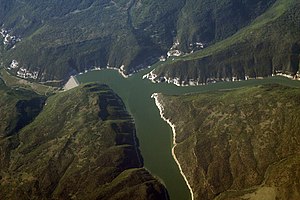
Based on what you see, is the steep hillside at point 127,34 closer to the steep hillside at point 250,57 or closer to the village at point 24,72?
the village at point 24,72

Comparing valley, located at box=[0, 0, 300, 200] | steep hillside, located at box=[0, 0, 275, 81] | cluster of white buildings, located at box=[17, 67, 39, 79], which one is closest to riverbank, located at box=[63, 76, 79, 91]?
valley, located at box=[0, 0, 300, 200]

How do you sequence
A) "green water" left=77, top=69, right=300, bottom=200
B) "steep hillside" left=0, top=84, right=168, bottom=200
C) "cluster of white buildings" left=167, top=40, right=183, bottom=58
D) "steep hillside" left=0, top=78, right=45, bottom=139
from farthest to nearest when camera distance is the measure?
"cluster of white buildings" left=167, top=40, right=183, bottom=58 < "steep hillside" left=0, top=78, right=45, bottom=139 < "green water" left=77, top=69, right=300, bottom=200 < "steep hillside" left=0, top=84, right=168, bottom=200

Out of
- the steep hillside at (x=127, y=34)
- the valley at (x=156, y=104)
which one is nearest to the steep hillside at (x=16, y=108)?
the valley at (x=156, y=104)

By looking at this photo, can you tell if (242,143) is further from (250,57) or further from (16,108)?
(16,108)

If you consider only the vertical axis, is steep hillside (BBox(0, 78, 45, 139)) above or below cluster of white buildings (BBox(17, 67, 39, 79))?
below

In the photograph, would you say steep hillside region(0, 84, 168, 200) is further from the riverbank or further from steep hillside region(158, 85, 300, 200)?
the riverbank

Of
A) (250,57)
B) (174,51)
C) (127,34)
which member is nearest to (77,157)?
(250,57)

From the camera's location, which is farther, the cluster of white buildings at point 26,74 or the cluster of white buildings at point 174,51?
the cluster of white buildings at point 26,74
